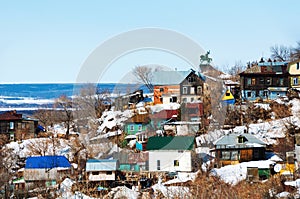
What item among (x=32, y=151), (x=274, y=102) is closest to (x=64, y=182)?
(x=32, y=151)

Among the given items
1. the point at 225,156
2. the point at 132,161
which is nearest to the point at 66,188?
the point at 132,161

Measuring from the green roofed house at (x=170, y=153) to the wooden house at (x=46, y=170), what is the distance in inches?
38.9

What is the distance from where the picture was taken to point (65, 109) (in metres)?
9.39

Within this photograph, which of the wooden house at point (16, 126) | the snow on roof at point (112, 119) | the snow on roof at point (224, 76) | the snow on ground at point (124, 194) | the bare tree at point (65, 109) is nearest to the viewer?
the snow on ground at point (124, 194)

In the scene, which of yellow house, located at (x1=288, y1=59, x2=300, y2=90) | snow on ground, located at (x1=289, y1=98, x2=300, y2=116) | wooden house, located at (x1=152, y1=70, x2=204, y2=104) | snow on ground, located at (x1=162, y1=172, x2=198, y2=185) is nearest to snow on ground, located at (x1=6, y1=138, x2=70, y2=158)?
wooden house, located at (x1=152, y1=70, x2=204, y2=104)

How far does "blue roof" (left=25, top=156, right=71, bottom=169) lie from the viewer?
632 cm

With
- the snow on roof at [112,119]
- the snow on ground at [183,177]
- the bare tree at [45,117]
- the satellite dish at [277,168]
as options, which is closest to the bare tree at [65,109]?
the bare tree at [45,117]

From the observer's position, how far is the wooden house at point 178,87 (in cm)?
808

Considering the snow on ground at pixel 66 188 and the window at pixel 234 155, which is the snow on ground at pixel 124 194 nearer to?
the snow on ground at pixel 66 188

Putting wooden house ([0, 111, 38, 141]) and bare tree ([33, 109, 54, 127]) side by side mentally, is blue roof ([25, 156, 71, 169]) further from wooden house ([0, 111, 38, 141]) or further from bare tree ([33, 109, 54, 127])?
bare tree ([33, 109, 54, 127])

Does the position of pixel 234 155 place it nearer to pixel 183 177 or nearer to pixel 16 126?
pixel 183 177

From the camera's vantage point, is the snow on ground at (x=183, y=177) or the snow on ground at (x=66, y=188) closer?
the snow on ground at (x=66, y=188)

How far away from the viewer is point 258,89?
9117 millimetres

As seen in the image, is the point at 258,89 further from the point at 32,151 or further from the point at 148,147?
the point at 32,151
